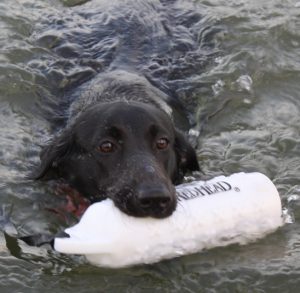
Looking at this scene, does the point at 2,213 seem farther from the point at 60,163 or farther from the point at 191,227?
the point at 191,227

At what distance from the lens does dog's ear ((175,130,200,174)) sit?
5398mm

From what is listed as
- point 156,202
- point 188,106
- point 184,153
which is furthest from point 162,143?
point 188,106

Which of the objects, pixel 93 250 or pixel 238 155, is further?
pixel 238 155

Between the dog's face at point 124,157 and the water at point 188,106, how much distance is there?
297mm

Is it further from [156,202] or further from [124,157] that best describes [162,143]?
[156,202]

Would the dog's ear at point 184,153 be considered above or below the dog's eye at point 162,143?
below

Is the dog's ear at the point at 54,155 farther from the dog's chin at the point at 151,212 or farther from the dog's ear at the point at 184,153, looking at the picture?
the dog's chin at the point at 151,212

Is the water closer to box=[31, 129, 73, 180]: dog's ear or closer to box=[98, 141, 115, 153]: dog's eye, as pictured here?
box=[31, 129, 73, 180]: dog's ear

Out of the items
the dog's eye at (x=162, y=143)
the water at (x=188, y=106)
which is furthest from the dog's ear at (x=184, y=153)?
the dog's eye at (x=162, y=143)

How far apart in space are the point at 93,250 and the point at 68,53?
3721mm

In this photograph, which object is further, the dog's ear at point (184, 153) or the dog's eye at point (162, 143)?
the dog's ear at point (184, 153)

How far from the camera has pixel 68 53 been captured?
7.37 meters

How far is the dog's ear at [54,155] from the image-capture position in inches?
207

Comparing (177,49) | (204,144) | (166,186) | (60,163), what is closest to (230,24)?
(177,49)
